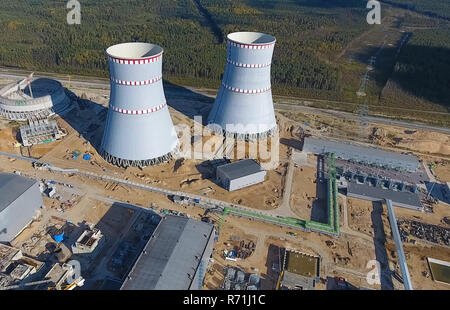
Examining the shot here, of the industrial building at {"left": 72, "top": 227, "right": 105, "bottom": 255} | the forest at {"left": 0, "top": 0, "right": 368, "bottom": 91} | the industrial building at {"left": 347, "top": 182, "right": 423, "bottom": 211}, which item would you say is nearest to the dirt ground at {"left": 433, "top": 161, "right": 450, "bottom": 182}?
the industrial building at {"left": 347, "top": 182, "right": 423, "bottom": 211}

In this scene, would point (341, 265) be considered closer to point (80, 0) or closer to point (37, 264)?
point (37, 264)

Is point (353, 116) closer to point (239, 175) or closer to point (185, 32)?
point (239, 175)

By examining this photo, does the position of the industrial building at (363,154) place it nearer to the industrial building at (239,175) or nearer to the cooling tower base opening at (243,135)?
the cooling tower base opening at (243,135)

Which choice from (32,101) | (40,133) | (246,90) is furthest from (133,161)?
(32,101)

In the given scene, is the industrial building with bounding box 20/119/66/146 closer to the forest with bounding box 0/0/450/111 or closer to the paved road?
the forest with bounding box 0/0/450/111

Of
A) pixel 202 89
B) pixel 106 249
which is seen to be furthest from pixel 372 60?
pixel 106 249

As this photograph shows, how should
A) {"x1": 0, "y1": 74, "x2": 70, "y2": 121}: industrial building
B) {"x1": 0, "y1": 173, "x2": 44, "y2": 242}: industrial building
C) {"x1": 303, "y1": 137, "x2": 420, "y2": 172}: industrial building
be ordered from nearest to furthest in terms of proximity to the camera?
{"x1": 0, "y1": 173, "x2": 44, "y2": 242}: industrial building → {"x1": 303, "y1": 137, "x2": 420, "y2": 172}: industrial building → {"x1": 0, "y1": 74, "x2": 70, "y2": 121}: industrial building
